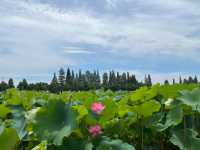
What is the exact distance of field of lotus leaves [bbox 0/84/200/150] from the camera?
202 cm

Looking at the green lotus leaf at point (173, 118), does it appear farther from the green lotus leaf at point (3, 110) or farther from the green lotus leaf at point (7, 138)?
the green lotus leaf at point (3, 110)

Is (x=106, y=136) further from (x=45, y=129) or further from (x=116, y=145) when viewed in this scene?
(x=45, y=129)

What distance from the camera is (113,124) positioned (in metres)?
2.34

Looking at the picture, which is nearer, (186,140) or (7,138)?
(7,138)

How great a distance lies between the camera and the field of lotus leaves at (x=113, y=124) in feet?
6.63

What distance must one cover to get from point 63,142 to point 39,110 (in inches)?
7.7

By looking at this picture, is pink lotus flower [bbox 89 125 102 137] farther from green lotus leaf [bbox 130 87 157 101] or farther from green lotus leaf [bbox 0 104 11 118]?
green lotus leaf [bbox 0 104 11 118]

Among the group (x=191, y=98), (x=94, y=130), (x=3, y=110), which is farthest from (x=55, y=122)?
(x=3, y=110)

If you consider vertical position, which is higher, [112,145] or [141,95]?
[141,95]

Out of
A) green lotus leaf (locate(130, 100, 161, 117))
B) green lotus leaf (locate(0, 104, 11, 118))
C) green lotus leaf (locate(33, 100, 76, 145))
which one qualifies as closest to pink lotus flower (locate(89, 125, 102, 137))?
green lotus leaf (locate(33, 100, 76, 145))

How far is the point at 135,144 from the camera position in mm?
2570

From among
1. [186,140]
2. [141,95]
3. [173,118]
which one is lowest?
[186,140]

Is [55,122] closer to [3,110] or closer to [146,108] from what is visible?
[146,108]

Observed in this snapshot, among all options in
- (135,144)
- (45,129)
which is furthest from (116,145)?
(135,144)
